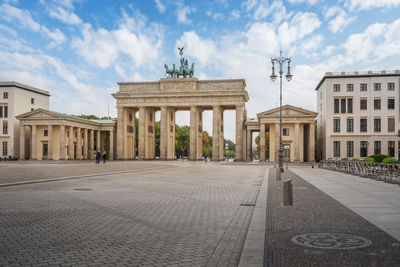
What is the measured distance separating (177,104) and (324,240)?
6968cm

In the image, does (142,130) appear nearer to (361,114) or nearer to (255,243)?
(361,114)

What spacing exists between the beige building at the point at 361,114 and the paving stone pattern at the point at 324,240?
5901 cm

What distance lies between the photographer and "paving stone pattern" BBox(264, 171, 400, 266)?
6051 mm

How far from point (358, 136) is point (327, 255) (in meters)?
65.4

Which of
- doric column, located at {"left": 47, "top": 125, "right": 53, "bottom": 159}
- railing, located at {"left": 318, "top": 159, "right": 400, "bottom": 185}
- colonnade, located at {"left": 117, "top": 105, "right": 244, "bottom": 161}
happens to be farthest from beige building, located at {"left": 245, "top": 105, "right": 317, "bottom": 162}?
doric column, located at {"left": 47, "top": 125, "right": 53, "bottom": 159}

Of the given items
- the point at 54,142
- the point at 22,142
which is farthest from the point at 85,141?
the point at 22,142

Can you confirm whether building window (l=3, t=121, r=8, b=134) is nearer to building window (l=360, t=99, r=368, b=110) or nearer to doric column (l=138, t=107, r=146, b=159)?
doric column (l=138, t=107, r=146, b=159)

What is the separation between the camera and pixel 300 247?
689 cm

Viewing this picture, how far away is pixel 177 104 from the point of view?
76.2m

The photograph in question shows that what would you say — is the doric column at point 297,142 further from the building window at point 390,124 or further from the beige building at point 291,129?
the building window at point 390,124

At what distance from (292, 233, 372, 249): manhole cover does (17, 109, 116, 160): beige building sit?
215 feet

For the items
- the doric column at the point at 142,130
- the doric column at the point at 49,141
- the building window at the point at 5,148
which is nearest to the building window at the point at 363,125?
the doric column at the point at 142,130

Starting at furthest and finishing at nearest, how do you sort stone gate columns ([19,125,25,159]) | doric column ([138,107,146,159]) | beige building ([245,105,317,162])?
doric column ([138,107,146,159])
stone gate columns ([19,125,25,159])
beige building ([245,105,317,162])

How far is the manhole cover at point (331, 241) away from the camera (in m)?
6.96
